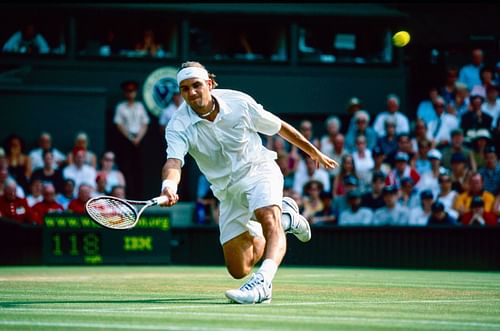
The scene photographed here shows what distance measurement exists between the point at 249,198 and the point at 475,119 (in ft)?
34.0

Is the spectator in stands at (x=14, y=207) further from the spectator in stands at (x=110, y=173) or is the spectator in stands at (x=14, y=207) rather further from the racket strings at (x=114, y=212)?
the racket strings at (x=114, y=212)

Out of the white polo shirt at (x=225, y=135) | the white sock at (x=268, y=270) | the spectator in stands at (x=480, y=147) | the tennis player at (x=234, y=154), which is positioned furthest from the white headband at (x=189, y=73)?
the spectator in stands at (x=480, y=147)

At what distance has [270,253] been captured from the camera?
28.0 feet

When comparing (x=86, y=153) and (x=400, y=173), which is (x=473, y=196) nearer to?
(x=400, y=173)

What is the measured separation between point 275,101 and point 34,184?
5.77 meters

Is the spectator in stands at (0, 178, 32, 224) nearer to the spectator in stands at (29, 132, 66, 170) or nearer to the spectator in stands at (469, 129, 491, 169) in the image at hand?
the spectator in stands at (29, 132, 66, 170)

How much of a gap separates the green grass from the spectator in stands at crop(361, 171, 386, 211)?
4.46 metres

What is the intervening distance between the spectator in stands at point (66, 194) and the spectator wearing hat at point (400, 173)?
490 cm

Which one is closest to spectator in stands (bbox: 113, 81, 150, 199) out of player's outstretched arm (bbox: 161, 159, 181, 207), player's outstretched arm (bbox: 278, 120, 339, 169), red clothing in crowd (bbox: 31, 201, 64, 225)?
red clothing in crowd (bbox: 31, 201, 64, 225)

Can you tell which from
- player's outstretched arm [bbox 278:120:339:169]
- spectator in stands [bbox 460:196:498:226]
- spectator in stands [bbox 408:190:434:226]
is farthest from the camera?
spectator in stands [bbox 408:190:434:226]

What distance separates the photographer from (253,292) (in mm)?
8086

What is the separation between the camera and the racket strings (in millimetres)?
8133

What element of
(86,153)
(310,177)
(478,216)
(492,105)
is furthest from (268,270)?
(492,105)

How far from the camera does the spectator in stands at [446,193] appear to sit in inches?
666
